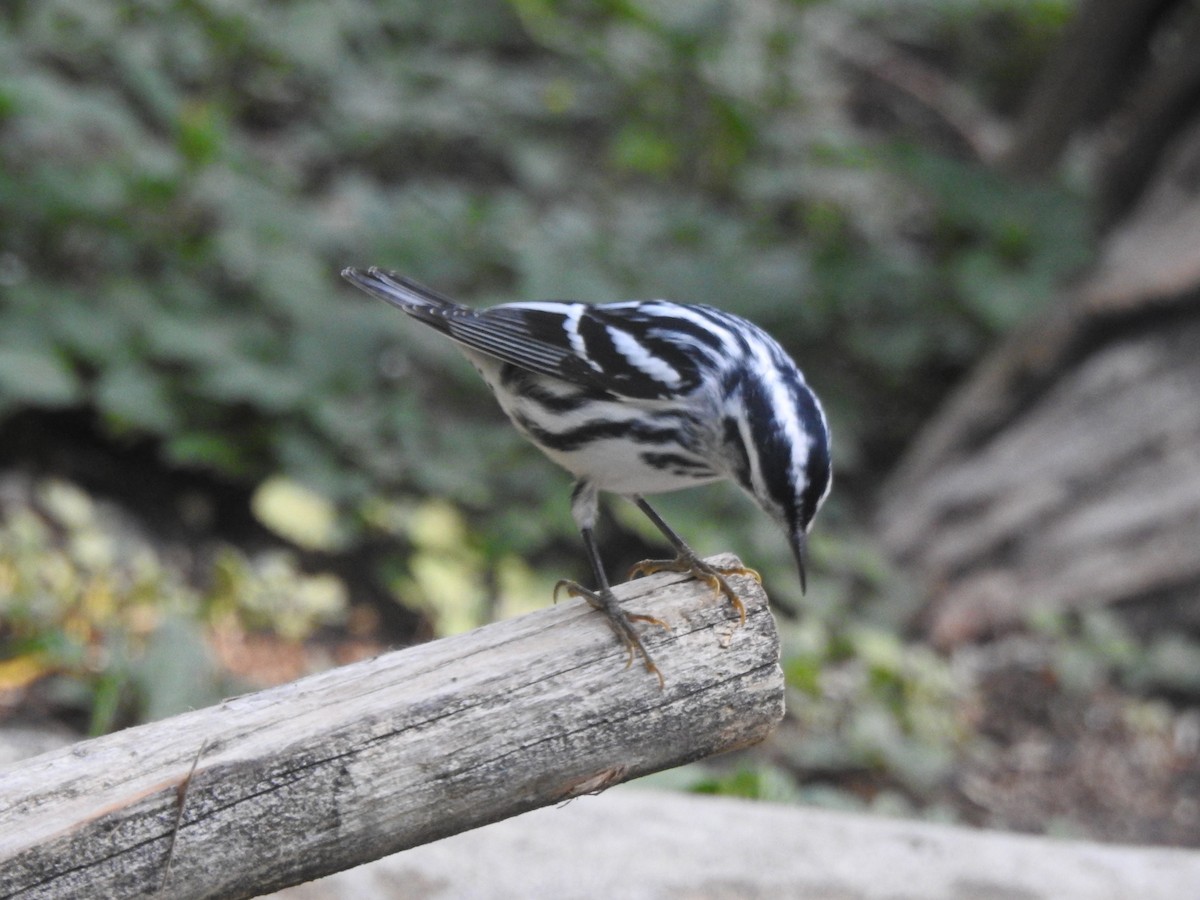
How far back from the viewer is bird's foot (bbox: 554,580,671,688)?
2.29 meters

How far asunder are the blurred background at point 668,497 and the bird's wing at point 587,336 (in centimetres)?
155

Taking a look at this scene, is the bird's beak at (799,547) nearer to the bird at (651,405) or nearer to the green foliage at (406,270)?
the bird at (651,405)

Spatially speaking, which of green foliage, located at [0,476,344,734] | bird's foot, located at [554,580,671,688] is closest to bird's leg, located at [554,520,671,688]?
bird's foot, located at [554,580,671,688]

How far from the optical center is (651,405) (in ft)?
8.57

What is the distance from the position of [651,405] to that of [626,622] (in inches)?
18.6

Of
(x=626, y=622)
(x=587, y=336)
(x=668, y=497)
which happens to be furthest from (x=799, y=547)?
(x=668, y=497)

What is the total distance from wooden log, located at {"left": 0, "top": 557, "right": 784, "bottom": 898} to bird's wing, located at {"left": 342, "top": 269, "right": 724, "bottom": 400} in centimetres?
52

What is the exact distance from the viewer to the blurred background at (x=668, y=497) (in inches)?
179

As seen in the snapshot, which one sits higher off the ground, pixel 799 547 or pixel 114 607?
pixel 799 547

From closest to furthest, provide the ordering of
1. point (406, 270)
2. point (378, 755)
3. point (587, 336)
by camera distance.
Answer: point (378, 755) < point (587, 336) < point (406, 270)

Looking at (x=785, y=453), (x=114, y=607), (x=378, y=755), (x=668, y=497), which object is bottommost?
(x=114, y=607)

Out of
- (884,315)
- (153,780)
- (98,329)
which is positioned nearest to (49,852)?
(153,780)

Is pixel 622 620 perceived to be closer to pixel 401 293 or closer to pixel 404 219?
pixel 401 293

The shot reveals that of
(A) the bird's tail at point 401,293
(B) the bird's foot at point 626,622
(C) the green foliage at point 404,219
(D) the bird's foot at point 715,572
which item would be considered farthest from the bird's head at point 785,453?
(C) the green foliage at point 404,219
